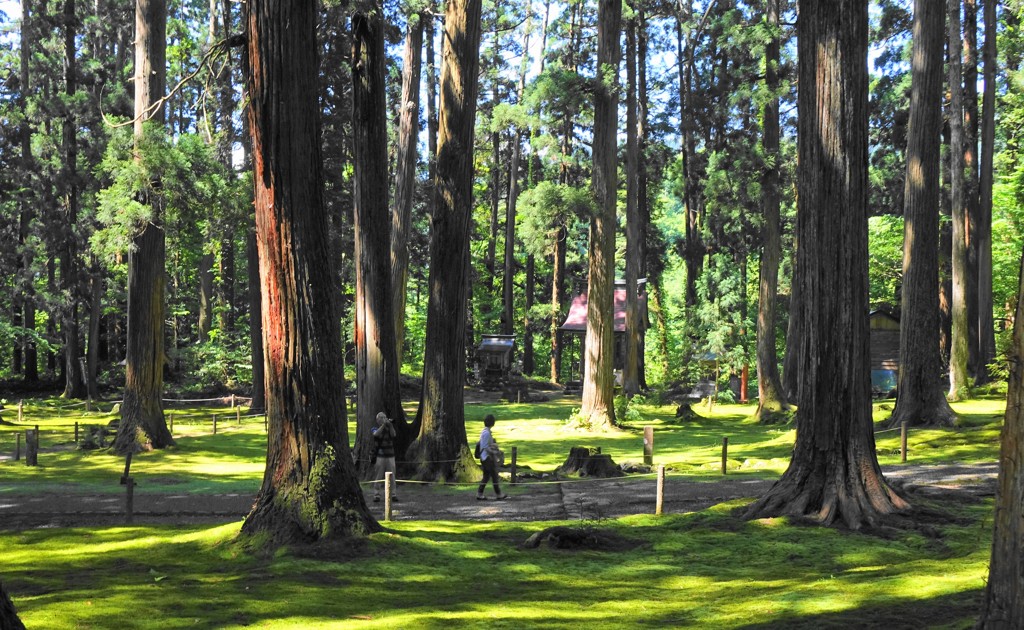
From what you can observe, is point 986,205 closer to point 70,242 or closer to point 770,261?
point 770,261

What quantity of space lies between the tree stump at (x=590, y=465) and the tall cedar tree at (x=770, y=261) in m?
13.5

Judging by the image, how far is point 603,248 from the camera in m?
29.3

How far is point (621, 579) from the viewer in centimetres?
1045

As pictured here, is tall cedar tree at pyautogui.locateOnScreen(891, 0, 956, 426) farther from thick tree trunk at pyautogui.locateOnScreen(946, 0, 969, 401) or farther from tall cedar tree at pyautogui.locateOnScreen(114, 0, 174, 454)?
tall cedar tree at pyautogui.locateOnScreen(114, 0, 174, 454)

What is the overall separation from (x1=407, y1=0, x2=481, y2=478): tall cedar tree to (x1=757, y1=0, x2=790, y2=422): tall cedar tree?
48.3 feet

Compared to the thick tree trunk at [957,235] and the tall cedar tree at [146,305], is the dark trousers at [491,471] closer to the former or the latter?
the tall cedar tree at [146,305]

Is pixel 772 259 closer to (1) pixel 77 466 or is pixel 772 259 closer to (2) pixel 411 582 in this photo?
(1) pixel 77 466

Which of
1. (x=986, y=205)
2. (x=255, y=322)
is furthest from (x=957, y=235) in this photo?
(x=255, y=322)

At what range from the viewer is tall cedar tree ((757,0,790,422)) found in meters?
31.4

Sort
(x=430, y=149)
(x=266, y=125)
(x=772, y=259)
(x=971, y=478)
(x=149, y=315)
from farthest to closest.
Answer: (x=430, y=149)
(x=772, y=259)
(x=149, y=315)
(x=971, y=478)
(x=266, y=125)

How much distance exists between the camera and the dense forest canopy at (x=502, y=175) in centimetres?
2905

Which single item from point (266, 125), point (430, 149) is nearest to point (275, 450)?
point (266, 125)

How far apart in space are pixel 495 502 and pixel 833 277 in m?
6.78

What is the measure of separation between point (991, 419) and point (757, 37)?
14102 millimetres
